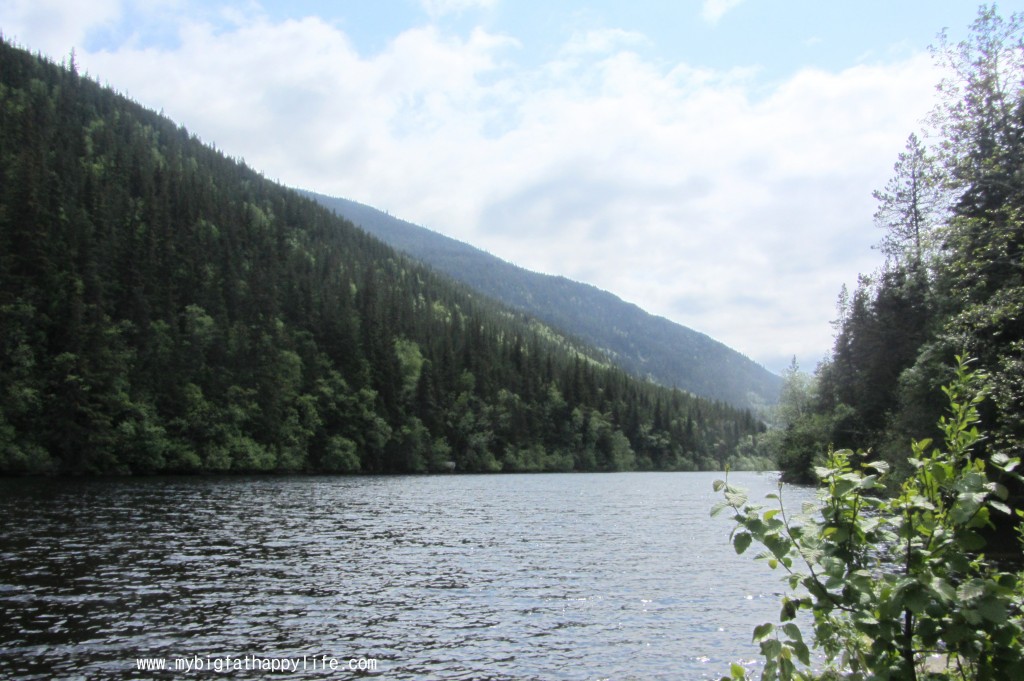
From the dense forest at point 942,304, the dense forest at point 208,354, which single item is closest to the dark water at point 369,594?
the dense forest at point 942,304

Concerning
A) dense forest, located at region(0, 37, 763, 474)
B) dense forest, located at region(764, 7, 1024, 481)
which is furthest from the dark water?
dense forest, located at region(0, 37, 763, 474)

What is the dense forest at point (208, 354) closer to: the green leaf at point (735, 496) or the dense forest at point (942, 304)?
the dense forest at point (942, 304)

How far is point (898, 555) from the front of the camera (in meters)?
6.04

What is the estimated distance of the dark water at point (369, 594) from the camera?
17.5m

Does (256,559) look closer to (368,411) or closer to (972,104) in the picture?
(972,104)

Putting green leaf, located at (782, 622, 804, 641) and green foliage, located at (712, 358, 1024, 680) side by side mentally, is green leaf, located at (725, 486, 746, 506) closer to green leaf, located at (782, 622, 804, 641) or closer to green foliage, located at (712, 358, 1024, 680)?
green foliage, located at (712, 358, 1024, 680)

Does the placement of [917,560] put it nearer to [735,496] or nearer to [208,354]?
[735,496]

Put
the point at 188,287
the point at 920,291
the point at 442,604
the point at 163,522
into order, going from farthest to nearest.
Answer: the point at 188,287 → the point at 920,291 → the point at 163,522 → the point at 442,604

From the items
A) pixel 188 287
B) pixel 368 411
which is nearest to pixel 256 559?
pixel 368 411

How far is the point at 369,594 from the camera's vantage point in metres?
24.7

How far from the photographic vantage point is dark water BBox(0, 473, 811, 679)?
17.5 m

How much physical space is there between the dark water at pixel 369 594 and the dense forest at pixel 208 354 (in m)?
37.4

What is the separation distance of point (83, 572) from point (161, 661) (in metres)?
11.5

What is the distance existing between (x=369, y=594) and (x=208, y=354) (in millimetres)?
92057
